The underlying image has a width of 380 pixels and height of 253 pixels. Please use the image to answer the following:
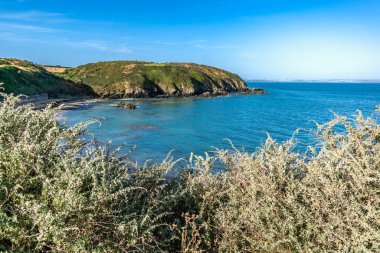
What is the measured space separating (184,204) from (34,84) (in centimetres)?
7404

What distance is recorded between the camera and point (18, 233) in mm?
4809

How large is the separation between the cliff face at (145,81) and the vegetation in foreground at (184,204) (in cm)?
8636

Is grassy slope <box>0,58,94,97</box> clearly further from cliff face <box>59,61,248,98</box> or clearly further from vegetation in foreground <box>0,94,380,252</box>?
vegetation in foreground <box>0,94,380,252</box>

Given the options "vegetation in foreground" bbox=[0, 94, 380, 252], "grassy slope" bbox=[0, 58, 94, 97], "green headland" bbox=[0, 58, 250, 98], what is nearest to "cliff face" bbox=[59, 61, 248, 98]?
"green headland" bbox=[0, 58, 250, 98]

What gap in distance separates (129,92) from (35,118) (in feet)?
290

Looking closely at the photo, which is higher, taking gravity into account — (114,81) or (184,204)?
(114,81)

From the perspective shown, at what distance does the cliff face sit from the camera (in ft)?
313

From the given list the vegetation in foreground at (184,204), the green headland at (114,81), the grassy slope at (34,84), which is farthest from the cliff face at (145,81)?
the vegetation in foreground at (184,204)

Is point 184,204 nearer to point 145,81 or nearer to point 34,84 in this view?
point 34,84

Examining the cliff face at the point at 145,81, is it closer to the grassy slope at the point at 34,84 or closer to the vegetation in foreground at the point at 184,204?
the grassy slope at the point at 34,84

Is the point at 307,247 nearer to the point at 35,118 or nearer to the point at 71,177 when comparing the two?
the point at 71,177

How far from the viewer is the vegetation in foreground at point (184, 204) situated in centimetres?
506

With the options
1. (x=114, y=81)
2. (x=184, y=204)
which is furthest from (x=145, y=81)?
(x=184, y=204)

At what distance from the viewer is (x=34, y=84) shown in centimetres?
7162
